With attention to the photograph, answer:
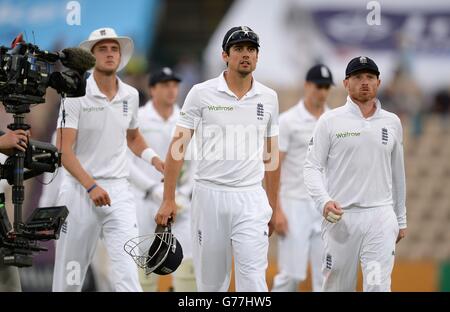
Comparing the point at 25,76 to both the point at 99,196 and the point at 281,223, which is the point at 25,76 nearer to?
the point at 99,196

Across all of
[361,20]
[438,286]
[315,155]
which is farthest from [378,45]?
[315,155]

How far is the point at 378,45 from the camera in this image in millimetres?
19094

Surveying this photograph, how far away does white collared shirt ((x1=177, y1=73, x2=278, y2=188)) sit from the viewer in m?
9.02

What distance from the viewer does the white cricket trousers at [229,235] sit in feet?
29.1

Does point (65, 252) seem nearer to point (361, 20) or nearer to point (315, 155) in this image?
point (315, 155)

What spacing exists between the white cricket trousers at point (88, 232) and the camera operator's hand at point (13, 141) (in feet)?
4.69

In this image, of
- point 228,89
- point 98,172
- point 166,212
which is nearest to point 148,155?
point 98,172

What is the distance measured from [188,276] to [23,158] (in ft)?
10.6

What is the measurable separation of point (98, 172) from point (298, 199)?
251cm

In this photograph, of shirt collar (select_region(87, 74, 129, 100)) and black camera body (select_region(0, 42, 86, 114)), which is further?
shirt collar (select_region(87, 74, 129, 100))

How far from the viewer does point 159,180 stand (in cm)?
1184

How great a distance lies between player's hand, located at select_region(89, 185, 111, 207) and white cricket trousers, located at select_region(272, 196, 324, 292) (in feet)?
8.47


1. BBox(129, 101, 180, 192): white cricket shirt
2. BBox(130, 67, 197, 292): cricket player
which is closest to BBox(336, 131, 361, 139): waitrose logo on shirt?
BBox(130, 67, 197, 292): cricket player

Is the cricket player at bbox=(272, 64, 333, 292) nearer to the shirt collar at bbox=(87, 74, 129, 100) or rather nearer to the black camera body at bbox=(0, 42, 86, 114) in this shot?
the shirt collar at bbox=(87, 74, 129, 100)
